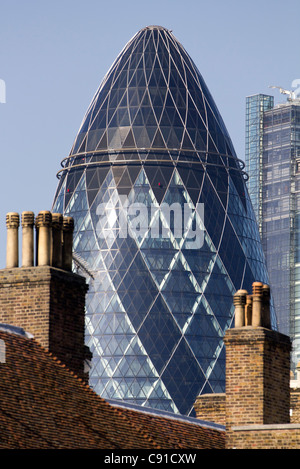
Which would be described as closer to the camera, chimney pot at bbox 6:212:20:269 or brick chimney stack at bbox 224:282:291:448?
brick chimney stack at bbox 224:282:291:448

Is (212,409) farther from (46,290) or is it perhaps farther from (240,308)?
(46,290)

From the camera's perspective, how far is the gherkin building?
156125 millimetres

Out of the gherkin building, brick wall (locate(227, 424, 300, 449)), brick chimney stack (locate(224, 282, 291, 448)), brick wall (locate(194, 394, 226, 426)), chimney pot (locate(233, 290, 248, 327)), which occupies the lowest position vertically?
brick wall (locate(227, 424, 300, 449))

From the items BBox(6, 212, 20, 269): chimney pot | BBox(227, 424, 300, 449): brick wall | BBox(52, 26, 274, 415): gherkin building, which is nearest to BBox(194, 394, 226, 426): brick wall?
BBox(227, 424, 300, 449): brick wall

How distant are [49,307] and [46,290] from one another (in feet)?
1.48

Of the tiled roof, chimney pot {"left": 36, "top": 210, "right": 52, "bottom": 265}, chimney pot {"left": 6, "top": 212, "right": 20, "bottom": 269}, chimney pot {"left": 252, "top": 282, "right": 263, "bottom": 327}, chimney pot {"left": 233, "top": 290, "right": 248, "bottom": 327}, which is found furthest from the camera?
chimney pot {"left": 233, "top": 290, "right": 248, "bottom": 327}

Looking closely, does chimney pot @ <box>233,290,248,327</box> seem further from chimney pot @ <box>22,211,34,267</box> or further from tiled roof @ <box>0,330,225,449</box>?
chimney pot @ <box>22,211,34,267</box>

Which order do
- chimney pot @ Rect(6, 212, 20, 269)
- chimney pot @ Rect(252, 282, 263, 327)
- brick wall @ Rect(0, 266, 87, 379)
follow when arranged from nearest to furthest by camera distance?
brick wall @ Rect(0, 266, 87, 379) < chimney pot @ Rect(6, 212, 20, 269) < chimney pot @ Rect(252, 282, 263, 327)

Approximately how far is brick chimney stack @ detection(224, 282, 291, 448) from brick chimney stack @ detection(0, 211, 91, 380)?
4.05 metres

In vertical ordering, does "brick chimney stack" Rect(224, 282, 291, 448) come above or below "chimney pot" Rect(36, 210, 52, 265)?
below

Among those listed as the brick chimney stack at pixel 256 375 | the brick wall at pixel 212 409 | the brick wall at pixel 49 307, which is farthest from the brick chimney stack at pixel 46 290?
the brick wall at pixel 212 409

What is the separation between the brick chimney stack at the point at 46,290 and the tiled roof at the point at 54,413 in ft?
2.72

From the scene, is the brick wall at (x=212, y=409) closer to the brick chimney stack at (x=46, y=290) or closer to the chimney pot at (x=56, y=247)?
the brick chimney stack at (x=46, y=290)
